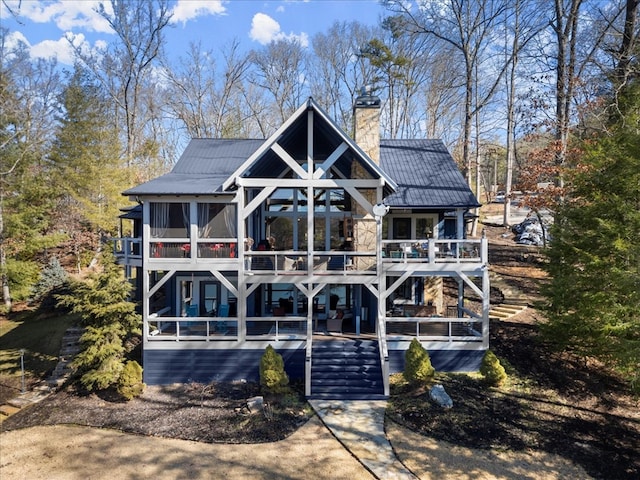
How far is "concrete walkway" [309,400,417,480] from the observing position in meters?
8.72

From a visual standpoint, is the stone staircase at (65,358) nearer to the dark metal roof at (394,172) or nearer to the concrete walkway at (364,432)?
the dark metal roof at (394,172)

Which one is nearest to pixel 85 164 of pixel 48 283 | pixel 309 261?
pixel 48 283

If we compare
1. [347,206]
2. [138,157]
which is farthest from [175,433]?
[138,157]

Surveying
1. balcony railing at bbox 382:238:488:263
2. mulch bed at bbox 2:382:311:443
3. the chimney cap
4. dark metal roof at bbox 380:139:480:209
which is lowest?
mulch bed at bbox 2:382:311:443

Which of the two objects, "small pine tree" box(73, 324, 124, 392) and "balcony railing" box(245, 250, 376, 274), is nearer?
"small pine tree" box(73, 324, 124, 392)

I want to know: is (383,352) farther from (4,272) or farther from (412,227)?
(4,272)

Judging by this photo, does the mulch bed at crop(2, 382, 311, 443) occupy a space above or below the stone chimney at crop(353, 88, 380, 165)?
below

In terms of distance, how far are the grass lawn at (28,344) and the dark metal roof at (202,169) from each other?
8186mm

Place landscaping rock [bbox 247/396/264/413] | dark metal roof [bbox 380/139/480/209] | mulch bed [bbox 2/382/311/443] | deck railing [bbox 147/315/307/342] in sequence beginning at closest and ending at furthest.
Result: mulch bed [bbox 2/382/311/443], landscaping rock [bbox 247/396/264/413], deck railing [bbox 147/315/307/342], dark metal roof [bbox 380/139/480/209]

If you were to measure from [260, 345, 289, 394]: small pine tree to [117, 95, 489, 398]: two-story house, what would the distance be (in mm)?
808

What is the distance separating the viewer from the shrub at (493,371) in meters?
12.2

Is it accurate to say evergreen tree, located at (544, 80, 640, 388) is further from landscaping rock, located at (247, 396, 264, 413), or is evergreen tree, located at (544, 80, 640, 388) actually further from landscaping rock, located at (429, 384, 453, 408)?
landscaping rock, located at (247, 396, 264, 413)

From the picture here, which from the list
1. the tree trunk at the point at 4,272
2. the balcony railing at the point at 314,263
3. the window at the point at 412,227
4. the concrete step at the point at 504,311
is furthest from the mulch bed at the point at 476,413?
the tree trunk at the point at 4,272

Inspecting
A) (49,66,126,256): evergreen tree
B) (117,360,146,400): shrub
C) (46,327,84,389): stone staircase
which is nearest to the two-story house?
(117,360,146,400): shrub
